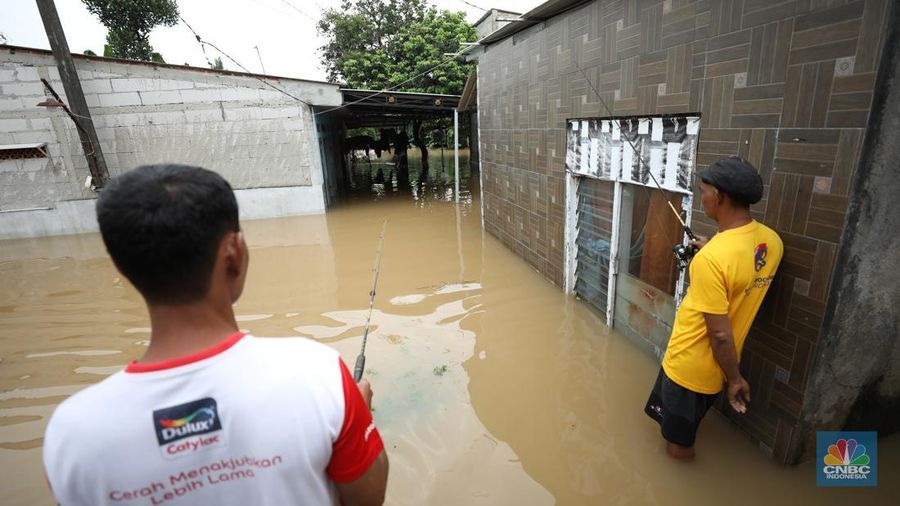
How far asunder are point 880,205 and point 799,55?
913mm

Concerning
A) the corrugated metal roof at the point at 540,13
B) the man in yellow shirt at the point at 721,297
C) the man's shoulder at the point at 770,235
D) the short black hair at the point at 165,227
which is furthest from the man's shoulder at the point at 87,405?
the corrugated metal roof at the point at 540,13

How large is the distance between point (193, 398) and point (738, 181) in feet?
8.53

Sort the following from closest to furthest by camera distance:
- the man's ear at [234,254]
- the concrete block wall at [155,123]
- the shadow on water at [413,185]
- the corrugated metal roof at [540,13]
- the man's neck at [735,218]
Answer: the man's ear at [234,254]
the man's neck at [735,218]
the corrugated metal roof at [540,13]
the concrete block wall at [155,123]
the shadow on water at [413,185]

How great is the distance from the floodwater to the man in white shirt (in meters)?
2.12

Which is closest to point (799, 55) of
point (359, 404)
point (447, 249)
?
point (359, 404)

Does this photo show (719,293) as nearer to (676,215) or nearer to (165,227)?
(676,215)

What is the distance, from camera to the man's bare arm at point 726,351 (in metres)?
2.33

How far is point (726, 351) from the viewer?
2.37 m

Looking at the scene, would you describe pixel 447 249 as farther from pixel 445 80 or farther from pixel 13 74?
pixel 445 80

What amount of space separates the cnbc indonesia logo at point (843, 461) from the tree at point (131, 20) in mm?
28506

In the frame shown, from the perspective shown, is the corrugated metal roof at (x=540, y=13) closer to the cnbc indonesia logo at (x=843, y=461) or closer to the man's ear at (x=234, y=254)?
the cnbc indonesia logo at (x=843, y=461)

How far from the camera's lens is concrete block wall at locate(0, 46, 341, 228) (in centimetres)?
1022

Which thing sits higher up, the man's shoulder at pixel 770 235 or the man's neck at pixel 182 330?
the man's neck at pixel 182 330

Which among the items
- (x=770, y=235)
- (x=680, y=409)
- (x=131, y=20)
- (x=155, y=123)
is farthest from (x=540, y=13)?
(x=131, y=20)
